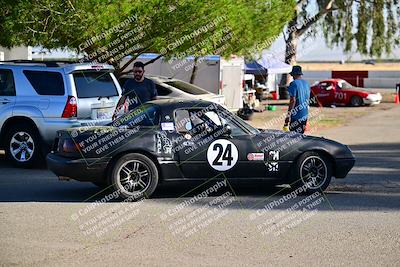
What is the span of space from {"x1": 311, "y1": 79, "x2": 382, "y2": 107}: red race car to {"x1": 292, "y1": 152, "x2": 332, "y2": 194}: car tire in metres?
28.1

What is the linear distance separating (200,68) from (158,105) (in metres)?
18.2

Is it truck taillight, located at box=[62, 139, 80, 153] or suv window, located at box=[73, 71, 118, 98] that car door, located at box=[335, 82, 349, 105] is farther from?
truck taillight, located at box=[62, 139, 80, 153]

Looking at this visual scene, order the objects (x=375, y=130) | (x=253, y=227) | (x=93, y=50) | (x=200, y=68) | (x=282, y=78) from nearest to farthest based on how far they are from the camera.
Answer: (x=253, y=227) < (x=93, y=50) < (x=375, y=130) < (x=200, y=68) < (x=282, y=78)

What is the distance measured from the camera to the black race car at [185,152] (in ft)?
32.4

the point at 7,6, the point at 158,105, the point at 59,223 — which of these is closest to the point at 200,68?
the point at 7,6

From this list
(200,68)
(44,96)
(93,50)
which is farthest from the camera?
(200,68)

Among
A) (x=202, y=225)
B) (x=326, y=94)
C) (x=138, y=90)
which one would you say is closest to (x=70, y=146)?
(x=202, y=225)

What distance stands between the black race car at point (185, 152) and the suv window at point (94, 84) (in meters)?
3.19

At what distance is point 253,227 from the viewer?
841 centimetres

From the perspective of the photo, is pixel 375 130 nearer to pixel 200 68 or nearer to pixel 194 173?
pixel 200 68

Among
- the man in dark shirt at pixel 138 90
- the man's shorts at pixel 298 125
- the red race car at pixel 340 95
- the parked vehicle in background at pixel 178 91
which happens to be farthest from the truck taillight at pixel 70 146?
the red race car at pixel 340 95

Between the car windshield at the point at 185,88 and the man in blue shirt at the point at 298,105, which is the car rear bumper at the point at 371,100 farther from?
the man in blue shirt at the point at 298,105

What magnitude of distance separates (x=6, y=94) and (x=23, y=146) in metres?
0.95

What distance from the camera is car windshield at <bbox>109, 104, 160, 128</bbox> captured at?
33.7 ft
